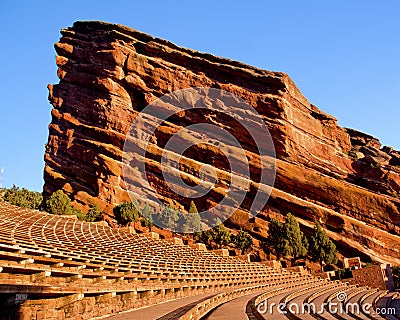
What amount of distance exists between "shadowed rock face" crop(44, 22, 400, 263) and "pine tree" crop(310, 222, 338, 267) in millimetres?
6026

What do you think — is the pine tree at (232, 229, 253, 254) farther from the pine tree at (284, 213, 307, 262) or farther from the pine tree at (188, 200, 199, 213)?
the pine tree at (188, 200, 199, 213)

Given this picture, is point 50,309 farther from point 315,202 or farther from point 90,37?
point 90,37

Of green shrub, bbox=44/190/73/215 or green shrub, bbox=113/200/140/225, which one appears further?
green shrub, bbox=113/200/140/225

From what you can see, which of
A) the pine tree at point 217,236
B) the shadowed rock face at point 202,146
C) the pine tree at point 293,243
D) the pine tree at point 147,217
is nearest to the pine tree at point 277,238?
the pine tree at point 293,243

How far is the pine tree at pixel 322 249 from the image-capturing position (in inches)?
1676

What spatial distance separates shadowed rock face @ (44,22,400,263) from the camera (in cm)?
5103

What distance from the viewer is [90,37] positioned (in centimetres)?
6316

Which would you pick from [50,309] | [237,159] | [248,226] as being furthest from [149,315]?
[237,159]

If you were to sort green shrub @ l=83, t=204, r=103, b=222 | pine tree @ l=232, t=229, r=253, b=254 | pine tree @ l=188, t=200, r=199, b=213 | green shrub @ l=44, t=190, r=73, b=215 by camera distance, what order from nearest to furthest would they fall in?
green shrub @ l=44, t=190, r=73, b=215 → green shrub @ l=83, t=204, r=103, b=222 → pine tree @ l=232, t=229, r=253, b=254 → pine tree @ l=188, t=200, r=199, b=213

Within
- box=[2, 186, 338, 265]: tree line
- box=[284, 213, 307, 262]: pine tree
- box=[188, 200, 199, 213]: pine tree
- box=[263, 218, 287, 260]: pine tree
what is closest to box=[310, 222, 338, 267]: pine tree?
box=[2, 186, 338, 265]: tree line

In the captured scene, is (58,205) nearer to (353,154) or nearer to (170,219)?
(170,219)

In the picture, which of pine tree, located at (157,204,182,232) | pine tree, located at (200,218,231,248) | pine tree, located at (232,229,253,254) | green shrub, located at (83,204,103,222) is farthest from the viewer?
pine tree, located at (157,204,182,232)

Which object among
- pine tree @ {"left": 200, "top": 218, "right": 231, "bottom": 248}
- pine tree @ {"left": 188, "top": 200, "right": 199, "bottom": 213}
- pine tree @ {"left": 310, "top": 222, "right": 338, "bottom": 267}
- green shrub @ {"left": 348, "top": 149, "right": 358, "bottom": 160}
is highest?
green shrub @ {"left": 348, "top": 149, "right": 358, "bottom": 160}

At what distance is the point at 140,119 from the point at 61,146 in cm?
1227
